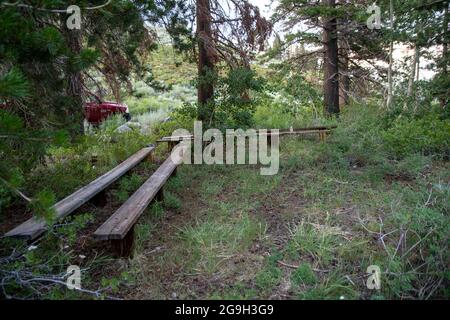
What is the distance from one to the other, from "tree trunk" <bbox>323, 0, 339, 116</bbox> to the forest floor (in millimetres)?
5126

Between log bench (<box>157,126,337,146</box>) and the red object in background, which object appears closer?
log bench (<box>157,126,337,146</box>)

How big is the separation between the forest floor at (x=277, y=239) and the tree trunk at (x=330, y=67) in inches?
202

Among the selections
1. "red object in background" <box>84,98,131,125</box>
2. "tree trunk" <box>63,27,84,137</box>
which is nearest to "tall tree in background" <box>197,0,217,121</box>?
"tree trunk" <box>63,27,84,137</box>

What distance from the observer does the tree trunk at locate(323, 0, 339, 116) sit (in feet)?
30.6

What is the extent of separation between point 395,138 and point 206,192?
11.5 ft

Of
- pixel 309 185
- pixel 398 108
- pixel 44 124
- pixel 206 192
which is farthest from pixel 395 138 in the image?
pixel 44 124

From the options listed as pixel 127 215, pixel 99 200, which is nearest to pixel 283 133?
pixel 99 200

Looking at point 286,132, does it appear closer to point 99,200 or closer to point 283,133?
point 283,133

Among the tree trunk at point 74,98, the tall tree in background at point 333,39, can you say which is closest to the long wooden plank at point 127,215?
the tree trunk at point 74,98

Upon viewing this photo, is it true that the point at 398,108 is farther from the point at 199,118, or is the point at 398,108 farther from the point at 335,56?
the point at 199,118

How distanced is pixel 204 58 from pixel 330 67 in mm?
4612

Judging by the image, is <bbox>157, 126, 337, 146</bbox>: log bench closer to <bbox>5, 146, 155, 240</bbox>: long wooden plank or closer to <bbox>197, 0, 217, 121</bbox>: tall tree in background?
<bbox>197, 0, 217, 121</bbox>: tall tree in background

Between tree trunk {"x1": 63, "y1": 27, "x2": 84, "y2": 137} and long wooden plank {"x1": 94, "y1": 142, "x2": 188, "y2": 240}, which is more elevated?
tree trunk {"x1": 63, "y1": 27, "x2": 84, "y2": 137}

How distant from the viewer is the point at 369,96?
11.0m
